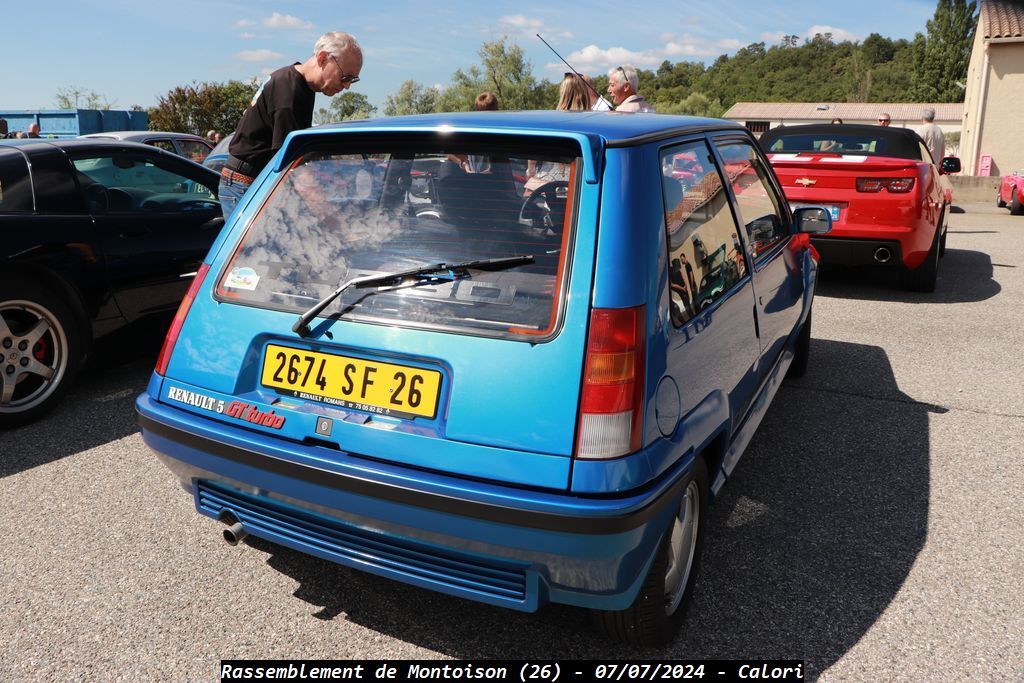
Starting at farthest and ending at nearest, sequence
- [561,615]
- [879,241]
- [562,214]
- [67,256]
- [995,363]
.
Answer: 1. [879,241]
2. [995,363]
3. [67,256]
4. [561,615]
5. [562,214]

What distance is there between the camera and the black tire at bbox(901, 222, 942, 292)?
24.0ft

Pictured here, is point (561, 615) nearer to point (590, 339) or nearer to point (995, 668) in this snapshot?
point (590, 339)

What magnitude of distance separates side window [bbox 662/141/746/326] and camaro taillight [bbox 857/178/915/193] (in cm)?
459

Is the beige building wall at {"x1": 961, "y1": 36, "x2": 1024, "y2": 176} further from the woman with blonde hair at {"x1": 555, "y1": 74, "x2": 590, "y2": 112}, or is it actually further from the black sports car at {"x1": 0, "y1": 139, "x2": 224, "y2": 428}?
the black sports car at {"x1": 0, "y1": 139, "x2": 224, "y2": 428}

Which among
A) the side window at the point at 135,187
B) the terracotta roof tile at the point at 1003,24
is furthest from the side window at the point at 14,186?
the terracotta roof tile at the point at 1003,24

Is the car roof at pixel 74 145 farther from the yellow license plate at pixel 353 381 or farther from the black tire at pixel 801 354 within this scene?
the black tire at pixel 801 354

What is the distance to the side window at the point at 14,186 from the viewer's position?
4020 millimetres

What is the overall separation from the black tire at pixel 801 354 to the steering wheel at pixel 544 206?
2.82m

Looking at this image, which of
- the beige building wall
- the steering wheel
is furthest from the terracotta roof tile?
the steering wheel

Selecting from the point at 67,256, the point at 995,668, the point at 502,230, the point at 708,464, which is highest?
the point at 502,230

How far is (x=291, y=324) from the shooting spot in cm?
220

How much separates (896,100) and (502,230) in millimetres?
106813

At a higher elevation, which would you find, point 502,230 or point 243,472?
point 502,230

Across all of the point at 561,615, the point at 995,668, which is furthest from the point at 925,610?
the point at 561,615
